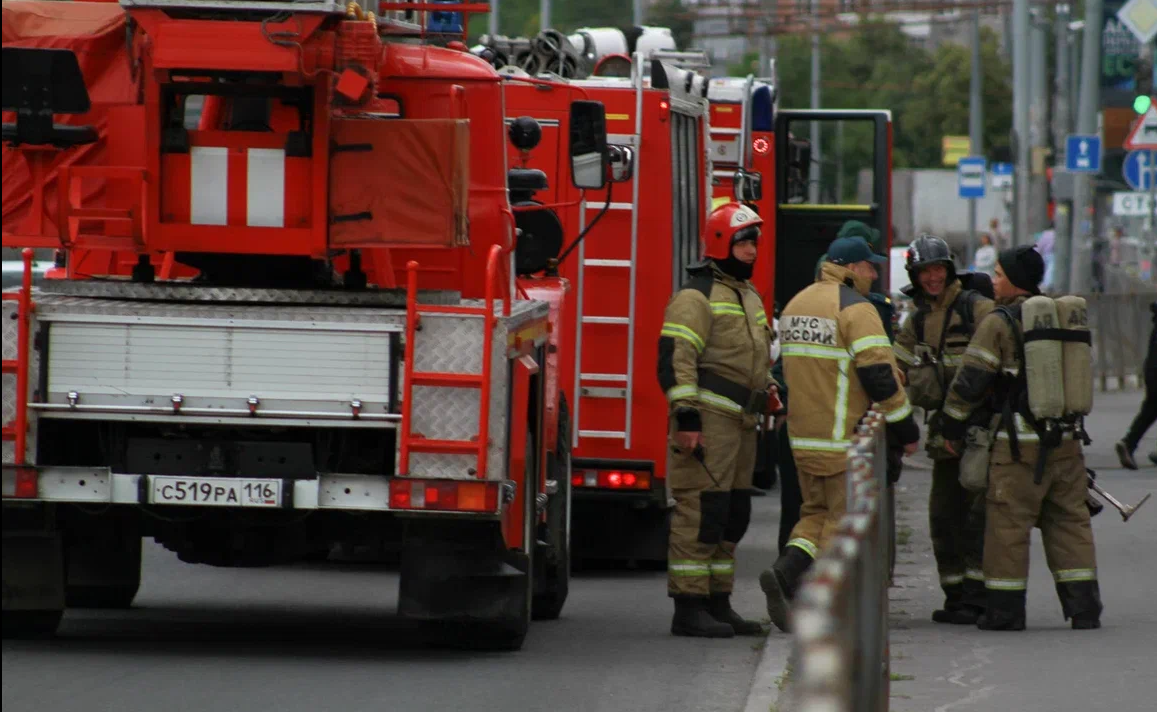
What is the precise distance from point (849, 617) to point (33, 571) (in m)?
5.40

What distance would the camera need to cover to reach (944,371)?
10.9m

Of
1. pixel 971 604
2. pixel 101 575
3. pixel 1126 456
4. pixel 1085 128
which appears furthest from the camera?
pixel 1085 128

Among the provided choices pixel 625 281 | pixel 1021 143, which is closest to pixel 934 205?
pixel 1021 143

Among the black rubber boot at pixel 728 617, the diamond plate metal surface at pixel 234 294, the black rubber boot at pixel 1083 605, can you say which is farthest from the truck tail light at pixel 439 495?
the black rubber boot at pixel 1083 605

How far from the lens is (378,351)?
28.1 feet

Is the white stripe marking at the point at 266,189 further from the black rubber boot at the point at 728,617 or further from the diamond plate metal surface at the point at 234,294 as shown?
the black rubber boot at the point at 728,617

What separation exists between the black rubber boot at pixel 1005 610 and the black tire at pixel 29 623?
13.5ft

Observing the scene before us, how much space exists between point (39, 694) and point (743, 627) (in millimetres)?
3576

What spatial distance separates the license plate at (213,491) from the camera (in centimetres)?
858

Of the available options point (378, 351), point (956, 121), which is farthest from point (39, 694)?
point (956, 121)

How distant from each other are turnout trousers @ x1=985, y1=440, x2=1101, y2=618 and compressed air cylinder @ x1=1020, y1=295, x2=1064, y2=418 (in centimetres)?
24

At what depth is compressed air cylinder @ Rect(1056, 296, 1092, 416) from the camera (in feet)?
33.2

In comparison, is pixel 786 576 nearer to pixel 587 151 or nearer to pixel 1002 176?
pixel 587 151

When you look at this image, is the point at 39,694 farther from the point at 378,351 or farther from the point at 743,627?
the point at 743,627
